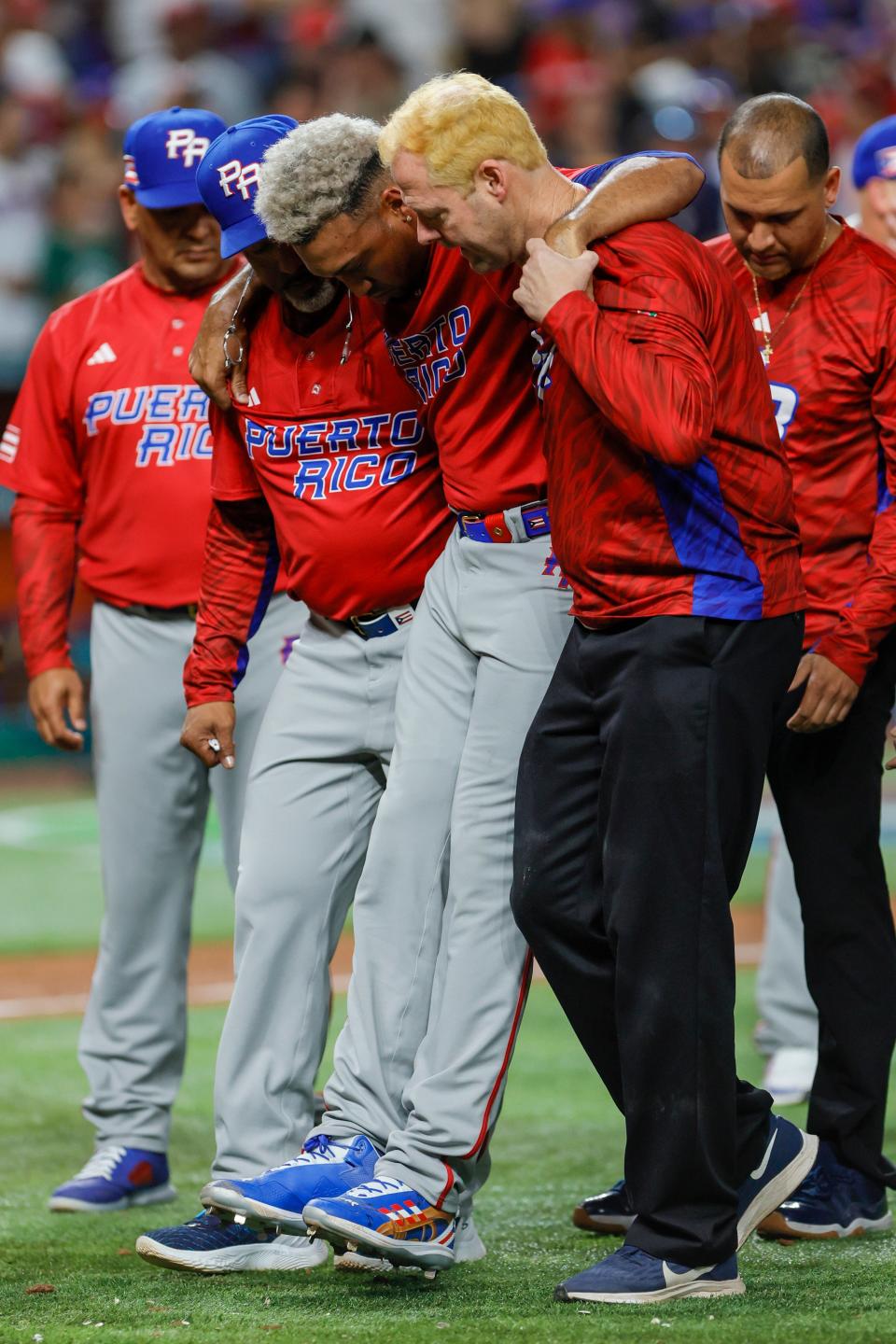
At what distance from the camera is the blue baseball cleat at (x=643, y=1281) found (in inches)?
139

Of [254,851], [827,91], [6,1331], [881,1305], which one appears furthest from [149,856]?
[827,91]

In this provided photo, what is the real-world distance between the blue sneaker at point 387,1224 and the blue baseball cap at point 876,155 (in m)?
3.01

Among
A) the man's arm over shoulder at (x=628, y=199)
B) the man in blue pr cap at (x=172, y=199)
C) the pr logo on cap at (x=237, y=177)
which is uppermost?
the man in blue pr cap at (x=172, y=199)

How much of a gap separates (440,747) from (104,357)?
5.88 feet

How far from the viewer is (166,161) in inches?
196

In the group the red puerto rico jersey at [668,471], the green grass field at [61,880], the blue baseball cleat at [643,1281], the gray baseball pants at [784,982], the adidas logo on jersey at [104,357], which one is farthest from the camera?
the green grass field at [61,880]

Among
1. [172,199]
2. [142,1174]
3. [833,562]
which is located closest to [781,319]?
[833,562]

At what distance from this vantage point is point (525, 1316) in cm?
349

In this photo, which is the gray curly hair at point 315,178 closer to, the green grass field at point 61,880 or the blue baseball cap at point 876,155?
the blue baseball cap at point 876,155

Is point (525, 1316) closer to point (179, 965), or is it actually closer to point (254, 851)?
point (254, 851)

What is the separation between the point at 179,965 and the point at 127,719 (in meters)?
0.65

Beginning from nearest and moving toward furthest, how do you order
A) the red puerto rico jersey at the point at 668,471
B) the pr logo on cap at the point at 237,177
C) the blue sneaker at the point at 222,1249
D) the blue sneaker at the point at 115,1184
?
the red puerto rico jersey at the point at 668,471
the blue sneaker at the point at 222,1249
the pr logo on cap at the point at 237,177
the blue sneaker at the point at 115,1184

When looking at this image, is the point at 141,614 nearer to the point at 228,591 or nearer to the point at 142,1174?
the point at 228,591

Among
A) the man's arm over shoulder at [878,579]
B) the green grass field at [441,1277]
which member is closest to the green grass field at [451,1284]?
the green grass field at [441,1277]
